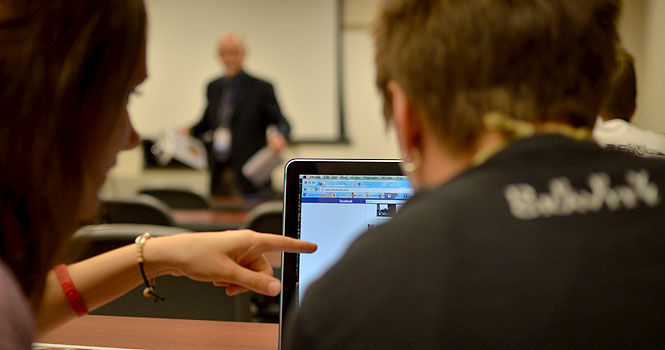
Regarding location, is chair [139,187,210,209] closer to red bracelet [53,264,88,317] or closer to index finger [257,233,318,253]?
red bracelet [53,264,88,317]

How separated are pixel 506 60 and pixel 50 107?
0.41m

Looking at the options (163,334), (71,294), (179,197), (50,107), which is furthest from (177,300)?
(179,197)

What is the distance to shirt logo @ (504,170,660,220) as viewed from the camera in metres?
0.44

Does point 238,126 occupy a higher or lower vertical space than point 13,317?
higher

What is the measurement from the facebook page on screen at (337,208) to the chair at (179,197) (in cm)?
245

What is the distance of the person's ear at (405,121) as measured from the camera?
22.0 inches

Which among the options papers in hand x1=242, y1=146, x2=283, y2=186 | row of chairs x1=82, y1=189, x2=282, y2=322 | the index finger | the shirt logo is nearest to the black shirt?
the shirt logo

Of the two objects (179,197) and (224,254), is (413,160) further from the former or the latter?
(179,197)

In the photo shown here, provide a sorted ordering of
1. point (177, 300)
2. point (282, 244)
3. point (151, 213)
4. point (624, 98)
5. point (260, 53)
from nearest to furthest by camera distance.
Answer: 1. point (282, 244)
2. point (624, 98)
3. point (177, 300)
4. point (151, 213)
5. point (260, 53)

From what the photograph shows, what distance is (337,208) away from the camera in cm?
91

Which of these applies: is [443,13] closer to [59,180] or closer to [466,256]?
[466,256]

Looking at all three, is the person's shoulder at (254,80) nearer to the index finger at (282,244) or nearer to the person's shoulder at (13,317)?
the index finger at (282,244)

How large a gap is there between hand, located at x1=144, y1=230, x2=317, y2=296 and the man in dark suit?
3.65 meters

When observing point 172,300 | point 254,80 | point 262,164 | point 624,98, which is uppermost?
point 254,80
